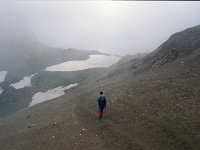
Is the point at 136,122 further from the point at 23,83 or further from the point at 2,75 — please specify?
the point at 2,75

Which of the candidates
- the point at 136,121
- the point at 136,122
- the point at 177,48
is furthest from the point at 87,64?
the point at 136,122

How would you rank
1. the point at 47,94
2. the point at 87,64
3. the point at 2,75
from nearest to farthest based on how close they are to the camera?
the point at 47,94 < the point at 87,64 < the point at 2,75

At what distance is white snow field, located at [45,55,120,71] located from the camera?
81869 mm

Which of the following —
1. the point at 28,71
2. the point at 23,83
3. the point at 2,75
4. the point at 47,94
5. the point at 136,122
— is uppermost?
the point at 28,71

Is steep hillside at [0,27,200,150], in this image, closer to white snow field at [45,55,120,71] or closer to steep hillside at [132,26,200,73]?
steep hillside at [132,26,200,73]

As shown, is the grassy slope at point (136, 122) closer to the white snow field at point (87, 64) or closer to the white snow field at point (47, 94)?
the white snow field at point (47, 94)

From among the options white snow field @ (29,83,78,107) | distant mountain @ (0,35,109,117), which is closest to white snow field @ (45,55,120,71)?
distant mountain @ (0,35,109,117)

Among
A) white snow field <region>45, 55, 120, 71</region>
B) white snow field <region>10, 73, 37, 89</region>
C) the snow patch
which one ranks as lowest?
white snow field <region>10, 73, 37, 89</region>

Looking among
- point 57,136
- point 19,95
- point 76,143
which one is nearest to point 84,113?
point 57,136

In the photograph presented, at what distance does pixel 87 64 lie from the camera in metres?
84.1

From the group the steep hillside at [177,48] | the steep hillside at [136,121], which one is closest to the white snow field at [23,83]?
the steep hillside at [177,48]

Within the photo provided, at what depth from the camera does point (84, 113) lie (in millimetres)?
28672

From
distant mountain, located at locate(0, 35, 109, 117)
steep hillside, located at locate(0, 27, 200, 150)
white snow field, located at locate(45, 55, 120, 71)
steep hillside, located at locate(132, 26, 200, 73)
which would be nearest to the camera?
steep hillside, located at locate(0, 27, 200, 150)

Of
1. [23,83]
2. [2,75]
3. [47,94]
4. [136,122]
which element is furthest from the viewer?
[2,75]
